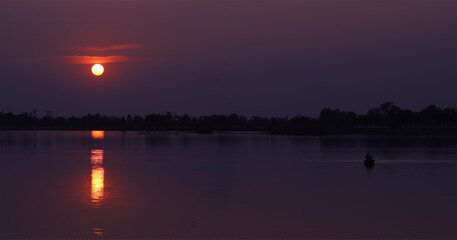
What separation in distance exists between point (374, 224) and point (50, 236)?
13.2 metres

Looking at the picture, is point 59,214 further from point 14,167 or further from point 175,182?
point 14,167

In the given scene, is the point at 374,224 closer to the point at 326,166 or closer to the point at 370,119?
the point at 326,166

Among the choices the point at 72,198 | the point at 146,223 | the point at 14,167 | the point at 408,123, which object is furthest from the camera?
the point at 408,123

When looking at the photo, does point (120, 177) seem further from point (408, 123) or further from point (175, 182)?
point (408, 123)

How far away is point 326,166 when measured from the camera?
151 feet

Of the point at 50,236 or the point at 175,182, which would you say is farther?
the point at 175,182

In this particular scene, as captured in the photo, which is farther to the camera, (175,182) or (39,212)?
(175,182)

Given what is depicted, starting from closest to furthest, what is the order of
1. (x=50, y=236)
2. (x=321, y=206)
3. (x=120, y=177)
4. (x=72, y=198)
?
(x=50, y=236) → (x=321, y=206) → (x=72, y=198) → (x=120, y=177)

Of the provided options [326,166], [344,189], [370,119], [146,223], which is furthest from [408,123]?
[146,223]

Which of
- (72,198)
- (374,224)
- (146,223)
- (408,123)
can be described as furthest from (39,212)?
(408,123)

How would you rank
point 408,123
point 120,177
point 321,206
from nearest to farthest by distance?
point 321,206 → point 120,177 → point 408,123

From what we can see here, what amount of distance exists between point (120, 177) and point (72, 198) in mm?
9745

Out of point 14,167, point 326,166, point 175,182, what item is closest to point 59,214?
point 175,182

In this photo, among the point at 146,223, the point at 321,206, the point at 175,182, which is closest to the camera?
the point at 146,223
